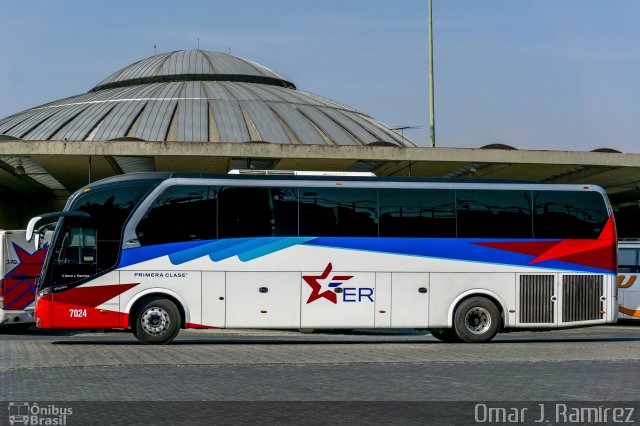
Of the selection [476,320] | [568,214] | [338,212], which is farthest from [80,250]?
[568,214]

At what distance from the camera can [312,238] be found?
21.0 m

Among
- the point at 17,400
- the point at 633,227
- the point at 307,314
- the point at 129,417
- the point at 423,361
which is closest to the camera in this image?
the point at 129,417

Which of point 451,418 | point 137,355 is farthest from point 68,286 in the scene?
point 451,418

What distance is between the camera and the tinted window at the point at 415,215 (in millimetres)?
21250

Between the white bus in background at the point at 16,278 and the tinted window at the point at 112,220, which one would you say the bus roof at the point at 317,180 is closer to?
the tinted window at the point at 112,220

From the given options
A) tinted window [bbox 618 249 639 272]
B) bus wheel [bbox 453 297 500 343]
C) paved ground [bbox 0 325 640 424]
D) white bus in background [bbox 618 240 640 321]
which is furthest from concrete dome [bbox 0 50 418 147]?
paved ground [bbox 0 325 640 424]

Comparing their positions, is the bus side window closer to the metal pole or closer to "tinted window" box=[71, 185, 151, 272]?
"tinted window" box=[71, 185, 151, 272]

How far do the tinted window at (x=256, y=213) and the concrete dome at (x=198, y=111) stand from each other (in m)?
26.4

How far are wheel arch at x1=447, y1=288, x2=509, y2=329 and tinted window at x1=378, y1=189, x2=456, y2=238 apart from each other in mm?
1220

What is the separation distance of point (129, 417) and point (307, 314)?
457 inches

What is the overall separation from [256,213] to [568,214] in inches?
255

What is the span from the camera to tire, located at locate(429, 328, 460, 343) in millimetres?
22219

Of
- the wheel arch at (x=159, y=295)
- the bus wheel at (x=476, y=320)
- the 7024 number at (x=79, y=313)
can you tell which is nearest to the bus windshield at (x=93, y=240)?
the 7024 number at (x=79, y=313)

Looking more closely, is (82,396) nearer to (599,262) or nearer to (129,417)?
(129,417)
